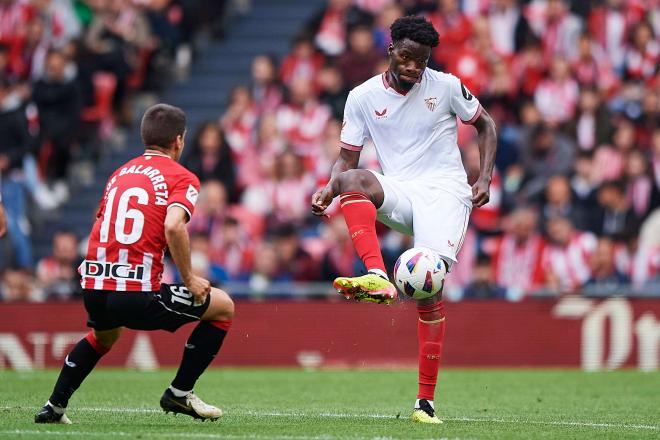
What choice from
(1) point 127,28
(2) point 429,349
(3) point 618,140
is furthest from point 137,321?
(1) point 127,28

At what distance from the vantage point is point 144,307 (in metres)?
8.55

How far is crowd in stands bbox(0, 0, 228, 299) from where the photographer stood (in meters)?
19.1

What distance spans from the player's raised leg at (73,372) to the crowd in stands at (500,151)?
24.7ft

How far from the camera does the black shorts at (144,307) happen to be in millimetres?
8539

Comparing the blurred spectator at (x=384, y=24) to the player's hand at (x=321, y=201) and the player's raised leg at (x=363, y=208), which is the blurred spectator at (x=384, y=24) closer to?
the player's raised leg at (x=363, y=208)

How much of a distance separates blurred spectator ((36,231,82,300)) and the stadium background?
3 cm

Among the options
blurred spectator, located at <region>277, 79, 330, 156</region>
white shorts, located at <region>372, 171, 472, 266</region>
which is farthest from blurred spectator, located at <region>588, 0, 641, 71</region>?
white shorts, located at <region>372, 171, 472, 266</region>

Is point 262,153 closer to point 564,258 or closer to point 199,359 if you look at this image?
point 564,258

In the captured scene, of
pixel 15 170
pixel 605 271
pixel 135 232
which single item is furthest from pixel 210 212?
pixel 135 232

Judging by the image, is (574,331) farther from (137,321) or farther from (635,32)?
(137,321)

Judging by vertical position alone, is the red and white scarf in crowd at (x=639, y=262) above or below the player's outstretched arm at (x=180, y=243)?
below

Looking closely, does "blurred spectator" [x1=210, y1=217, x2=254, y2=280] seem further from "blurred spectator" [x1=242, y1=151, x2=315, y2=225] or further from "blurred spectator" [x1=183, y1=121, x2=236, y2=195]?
"blurred spectator" [x1=183, y1=121, x2=236, y2=195]

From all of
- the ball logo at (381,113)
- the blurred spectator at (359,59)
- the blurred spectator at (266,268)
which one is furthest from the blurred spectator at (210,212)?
the ball logo at (381,113)

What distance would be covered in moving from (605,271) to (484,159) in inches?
286
